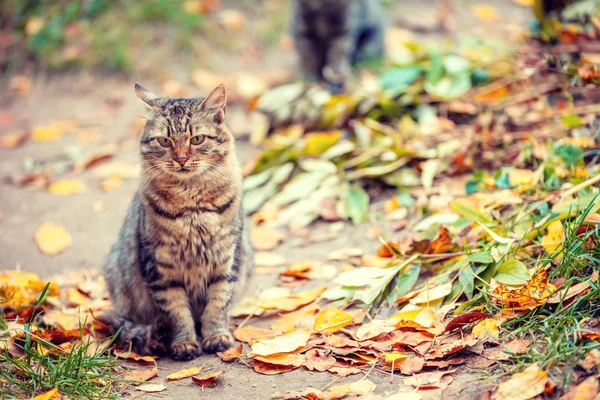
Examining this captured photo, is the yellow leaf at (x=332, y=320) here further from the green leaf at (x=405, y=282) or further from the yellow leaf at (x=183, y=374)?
the yellow leaf at (x=183, y=374)

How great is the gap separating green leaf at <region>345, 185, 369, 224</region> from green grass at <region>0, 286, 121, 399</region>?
5.89ft

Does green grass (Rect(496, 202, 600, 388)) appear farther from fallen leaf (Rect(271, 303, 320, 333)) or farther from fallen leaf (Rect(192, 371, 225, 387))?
fallen leaf (Rect(192, 371, 225, 387))

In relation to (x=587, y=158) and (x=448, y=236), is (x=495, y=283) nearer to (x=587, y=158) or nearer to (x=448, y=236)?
(x=448, y=236)

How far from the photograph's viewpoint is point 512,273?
8.44 feet

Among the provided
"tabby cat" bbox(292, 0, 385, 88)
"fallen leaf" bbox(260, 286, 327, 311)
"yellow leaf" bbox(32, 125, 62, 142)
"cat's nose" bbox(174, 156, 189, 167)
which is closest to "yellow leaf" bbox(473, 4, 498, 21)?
"tabby cat" bbox(292, 0, 385, 88)

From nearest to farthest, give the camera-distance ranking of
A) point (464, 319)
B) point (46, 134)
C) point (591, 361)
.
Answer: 1. point (591, 361)
2. point (464, 319)
3. point (46, 134)

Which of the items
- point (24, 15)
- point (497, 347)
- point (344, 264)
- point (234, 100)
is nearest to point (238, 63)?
point (234, 100)

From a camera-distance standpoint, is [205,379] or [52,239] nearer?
[205,379]

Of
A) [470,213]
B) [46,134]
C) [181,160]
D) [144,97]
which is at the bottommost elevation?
[470,213]

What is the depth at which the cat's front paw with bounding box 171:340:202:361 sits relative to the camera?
271 centimetres

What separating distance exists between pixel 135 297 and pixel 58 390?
0.76 m

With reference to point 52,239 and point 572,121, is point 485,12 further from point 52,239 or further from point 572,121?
point 52,239

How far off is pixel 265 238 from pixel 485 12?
13.4ft

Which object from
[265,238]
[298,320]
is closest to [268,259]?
[265,238]
